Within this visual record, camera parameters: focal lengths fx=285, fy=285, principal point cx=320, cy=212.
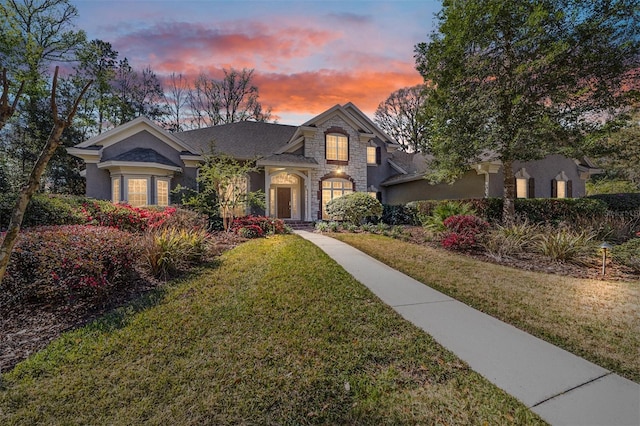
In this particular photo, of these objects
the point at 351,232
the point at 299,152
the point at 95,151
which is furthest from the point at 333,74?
the point at 95,151

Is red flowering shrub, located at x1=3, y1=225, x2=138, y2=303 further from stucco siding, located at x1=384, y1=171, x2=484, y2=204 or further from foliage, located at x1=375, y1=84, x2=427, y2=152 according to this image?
foliage, located at x1=375, y1=84, x2=427, y2=152

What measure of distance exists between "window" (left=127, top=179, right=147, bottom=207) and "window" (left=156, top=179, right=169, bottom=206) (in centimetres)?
53

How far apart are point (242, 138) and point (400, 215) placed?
34.1ft

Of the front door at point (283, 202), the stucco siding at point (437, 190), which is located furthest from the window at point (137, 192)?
the stucco siding at point (437, 190)

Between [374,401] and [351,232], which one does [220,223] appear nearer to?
[351,232]

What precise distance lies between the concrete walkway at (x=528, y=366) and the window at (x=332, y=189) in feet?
38.3

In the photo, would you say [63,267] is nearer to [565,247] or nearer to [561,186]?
[565,247]

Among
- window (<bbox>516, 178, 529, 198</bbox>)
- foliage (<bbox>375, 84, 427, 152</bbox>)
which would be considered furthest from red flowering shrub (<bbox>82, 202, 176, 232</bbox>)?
foliage (<bbox>375, 84, 427, 152</bbox>)

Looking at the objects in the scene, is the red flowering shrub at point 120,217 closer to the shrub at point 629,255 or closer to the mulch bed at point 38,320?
the mulch bed at point 38,320

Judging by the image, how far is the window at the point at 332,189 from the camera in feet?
53.4

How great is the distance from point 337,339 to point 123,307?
326 centimetres

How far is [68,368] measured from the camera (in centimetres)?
291

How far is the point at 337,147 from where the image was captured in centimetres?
1672

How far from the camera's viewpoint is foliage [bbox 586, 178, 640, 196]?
20672mm
